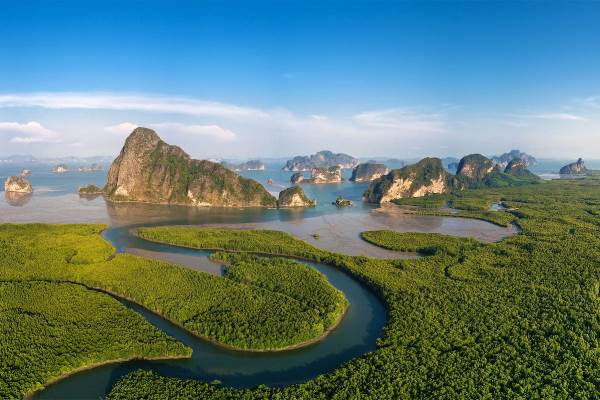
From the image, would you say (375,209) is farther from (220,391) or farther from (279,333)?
(220,391)

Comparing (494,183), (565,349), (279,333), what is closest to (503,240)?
(565,349)

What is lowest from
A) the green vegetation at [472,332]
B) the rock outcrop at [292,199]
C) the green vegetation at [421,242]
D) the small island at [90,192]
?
the green vegetation at [472,332]

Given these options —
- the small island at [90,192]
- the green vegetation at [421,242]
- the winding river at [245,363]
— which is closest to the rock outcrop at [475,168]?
the green vegetation at [421,242]

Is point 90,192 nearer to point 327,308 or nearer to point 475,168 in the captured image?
point 327,308

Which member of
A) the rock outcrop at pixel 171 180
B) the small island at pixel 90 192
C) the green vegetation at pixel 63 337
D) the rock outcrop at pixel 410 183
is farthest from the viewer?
the small island at pixel 90 192

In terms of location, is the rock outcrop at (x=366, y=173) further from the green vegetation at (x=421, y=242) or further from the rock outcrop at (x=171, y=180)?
the green vegetation at (x=421, y=242)

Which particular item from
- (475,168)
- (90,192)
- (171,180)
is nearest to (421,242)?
(171,180)
